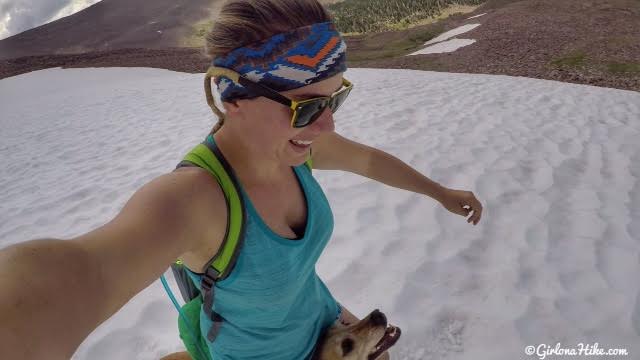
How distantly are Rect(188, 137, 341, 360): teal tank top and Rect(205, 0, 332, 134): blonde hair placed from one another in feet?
1.41

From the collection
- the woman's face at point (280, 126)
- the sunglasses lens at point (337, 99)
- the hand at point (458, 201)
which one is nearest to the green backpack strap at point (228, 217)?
the woman's face at point (280, 126)

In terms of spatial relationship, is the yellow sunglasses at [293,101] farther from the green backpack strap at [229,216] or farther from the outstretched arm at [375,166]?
the outstretched arm at [375,166]

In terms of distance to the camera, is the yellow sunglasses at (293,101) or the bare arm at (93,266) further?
the yellow sunglasses at (293,101)

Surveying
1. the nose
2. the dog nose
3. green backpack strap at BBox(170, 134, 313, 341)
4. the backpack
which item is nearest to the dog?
the dog nose

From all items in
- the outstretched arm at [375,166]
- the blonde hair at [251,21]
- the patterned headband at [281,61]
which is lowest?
the outstretched arm at [375,166]

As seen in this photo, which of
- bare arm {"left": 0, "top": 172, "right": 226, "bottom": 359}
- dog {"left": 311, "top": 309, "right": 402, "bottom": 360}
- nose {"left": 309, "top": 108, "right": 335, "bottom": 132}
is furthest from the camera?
dog {"left": 311, "top": 309, "right": 402, "bottom": 360}

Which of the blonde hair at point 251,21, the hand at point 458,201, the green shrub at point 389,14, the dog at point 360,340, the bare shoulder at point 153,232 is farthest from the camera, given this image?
the green shrub at point 389,14

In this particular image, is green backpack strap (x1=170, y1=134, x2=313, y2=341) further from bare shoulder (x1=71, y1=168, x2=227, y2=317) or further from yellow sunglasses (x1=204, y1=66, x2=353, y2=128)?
yellow sunglasses (x1=204, y1=66, x2=353, y2=128)

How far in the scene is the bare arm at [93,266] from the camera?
2.32 ft

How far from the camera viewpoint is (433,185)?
6.63 ft

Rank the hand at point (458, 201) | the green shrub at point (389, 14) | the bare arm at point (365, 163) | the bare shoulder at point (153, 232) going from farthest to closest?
the green shrub at point (389, 14) < the hand at point (458, 201) < the bare arm at point (365, 163) < the bare shoulder at point (153, 232)

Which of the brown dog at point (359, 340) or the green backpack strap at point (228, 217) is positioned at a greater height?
the green backpack strap at point (228, 217)

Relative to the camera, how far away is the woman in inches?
29.8

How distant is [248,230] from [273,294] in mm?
242
